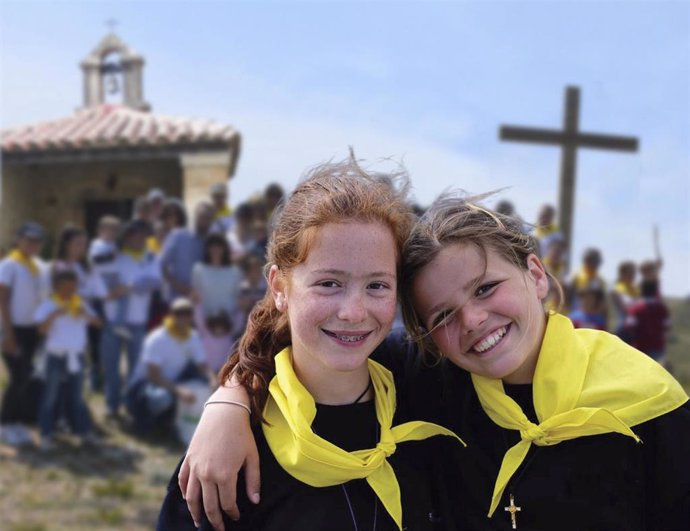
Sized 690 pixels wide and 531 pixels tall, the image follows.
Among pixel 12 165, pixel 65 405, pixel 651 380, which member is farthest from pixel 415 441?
pixel 12 165

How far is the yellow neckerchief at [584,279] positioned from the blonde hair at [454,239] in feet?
16.8

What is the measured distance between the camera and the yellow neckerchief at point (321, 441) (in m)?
1.72

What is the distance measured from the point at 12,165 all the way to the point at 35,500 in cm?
845

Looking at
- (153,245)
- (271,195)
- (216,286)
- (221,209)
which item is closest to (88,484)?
(216,286)

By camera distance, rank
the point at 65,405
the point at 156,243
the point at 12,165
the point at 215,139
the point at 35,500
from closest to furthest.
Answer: the point at 35,500 < the point at 65,405 < the point at 156,243 < the point at 215,139 < the point at 12,165

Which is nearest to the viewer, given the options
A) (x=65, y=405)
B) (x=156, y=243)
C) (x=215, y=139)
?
(x=65, y=405)

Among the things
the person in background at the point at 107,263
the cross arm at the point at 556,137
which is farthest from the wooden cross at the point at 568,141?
the person in background at the point at 107,263

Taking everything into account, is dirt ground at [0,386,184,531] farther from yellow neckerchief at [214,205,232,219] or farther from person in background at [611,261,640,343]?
person in background at [611,261,640,343]

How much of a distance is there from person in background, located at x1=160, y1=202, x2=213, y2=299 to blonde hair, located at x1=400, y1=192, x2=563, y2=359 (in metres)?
4.53

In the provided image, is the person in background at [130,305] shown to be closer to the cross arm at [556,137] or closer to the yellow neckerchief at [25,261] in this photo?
the yellow neckerchief at [25,261]

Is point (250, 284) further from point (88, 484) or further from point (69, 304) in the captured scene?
point (88, 484)

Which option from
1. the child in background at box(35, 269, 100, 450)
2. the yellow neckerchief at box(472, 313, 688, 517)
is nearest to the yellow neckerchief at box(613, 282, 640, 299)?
the child in background at box(35, 269, 100, 450)

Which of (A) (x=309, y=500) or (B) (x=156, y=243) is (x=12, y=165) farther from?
(A) (x=309, y=500)

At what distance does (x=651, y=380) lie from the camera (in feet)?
6.11
